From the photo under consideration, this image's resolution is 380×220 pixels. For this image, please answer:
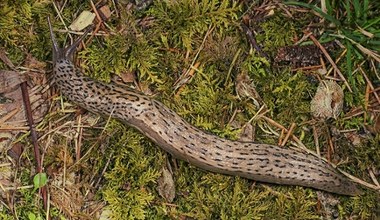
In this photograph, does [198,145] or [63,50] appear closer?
[198,145]

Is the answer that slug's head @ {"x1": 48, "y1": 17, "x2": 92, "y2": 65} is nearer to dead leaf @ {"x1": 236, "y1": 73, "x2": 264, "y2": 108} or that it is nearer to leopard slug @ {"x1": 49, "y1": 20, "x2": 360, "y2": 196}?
leopard slug @ {"x1": 49, "y1": 20, "x2": 360, "y2": 196}

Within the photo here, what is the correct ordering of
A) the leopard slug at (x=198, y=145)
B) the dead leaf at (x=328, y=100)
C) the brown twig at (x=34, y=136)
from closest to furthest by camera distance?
the leopard slug at (x=198, y=145)
the brown twig at (x=34, y=136)
the dead leaf at (x=328, y=100)

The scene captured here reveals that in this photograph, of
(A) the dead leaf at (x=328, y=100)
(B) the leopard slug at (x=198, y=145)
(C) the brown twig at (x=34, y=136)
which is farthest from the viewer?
(A) the dead leaf at (x=328, y=100)

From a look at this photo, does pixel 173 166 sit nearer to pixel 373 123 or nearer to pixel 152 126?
pixel 152 126

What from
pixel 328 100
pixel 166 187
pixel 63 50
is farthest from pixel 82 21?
pixel 328 100

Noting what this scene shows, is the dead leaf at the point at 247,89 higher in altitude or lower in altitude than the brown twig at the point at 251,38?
lower

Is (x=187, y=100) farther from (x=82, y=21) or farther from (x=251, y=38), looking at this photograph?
(x=82, y=21)

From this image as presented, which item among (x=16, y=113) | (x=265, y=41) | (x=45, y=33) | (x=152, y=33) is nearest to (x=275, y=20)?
(x=265, y=41)

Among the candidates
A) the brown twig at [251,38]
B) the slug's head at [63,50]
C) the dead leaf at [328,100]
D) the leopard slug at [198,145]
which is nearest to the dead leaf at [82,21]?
the slug's head at [63,50]

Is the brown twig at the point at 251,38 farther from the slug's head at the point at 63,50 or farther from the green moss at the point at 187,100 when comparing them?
the slug's head at the point at 63,50
